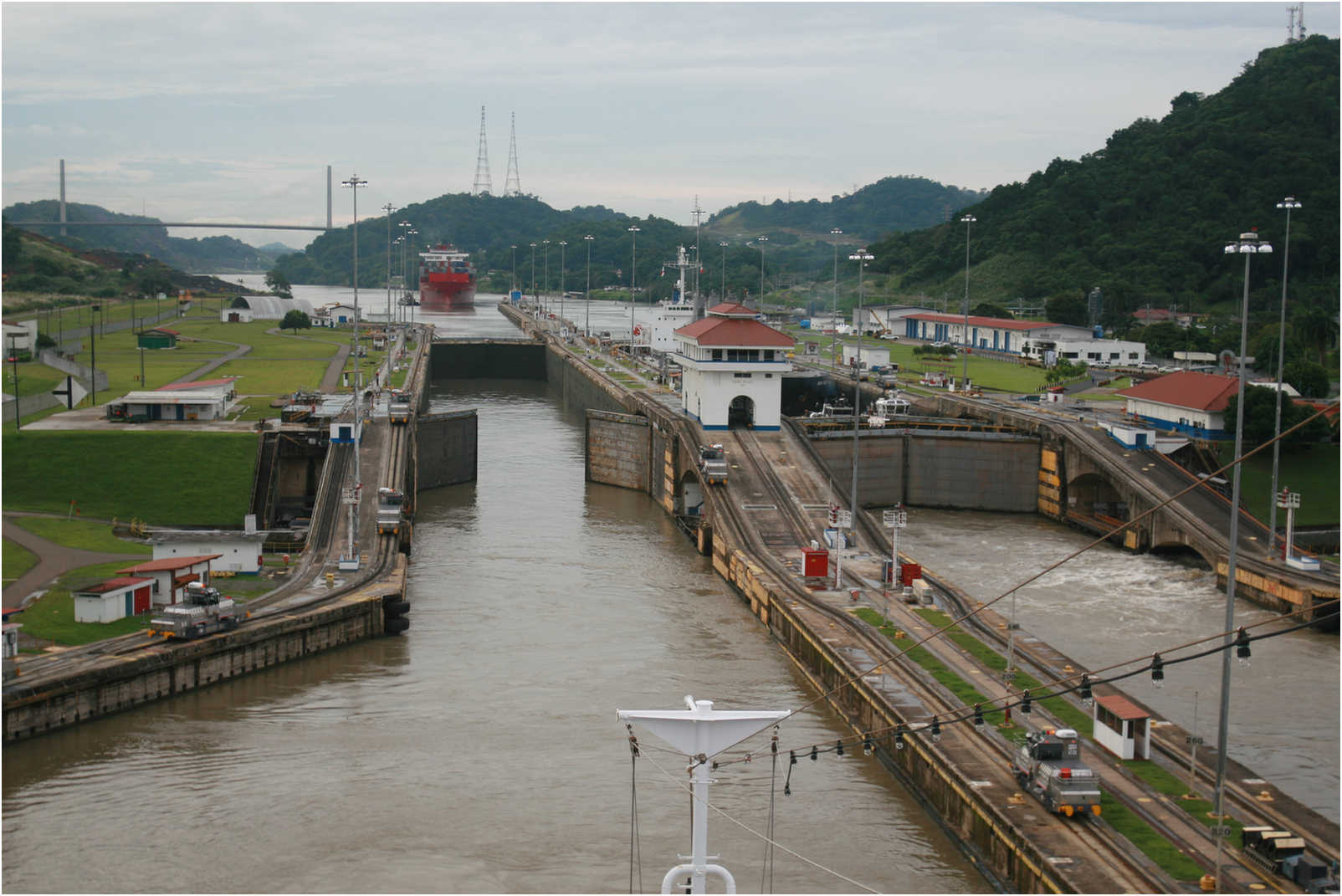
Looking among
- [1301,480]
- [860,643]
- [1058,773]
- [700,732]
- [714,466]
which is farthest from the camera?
[1301,480]

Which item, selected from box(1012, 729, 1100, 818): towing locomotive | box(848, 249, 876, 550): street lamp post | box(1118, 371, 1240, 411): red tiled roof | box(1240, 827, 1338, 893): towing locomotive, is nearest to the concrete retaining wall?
box(848, 249, 876, 550): street lamp post

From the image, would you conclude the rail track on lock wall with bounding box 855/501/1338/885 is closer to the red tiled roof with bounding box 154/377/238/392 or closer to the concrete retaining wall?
the concrete retaining wall

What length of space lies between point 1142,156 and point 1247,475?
92567 mm

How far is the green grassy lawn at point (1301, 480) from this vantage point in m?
47.8

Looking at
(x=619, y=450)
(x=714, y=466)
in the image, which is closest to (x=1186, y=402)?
(x=714, y=466)

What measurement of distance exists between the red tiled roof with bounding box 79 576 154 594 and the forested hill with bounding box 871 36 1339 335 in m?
81.1

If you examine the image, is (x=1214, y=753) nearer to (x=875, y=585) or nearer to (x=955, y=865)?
(x=955, y=865)

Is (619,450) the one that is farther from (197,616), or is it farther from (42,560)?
(197,616)

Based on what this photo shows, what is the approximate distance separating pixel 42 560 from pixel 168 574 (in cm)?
533

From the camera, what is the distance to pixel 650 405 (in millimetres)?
62375

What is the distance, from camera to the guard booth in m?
23.2

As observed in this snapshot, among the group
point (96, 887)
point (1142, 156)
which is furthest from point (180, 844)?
point (1142, 156)

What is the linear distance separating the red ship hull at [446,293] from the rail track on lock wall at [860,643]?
13888 cm

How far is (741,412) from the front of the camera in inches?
2189
